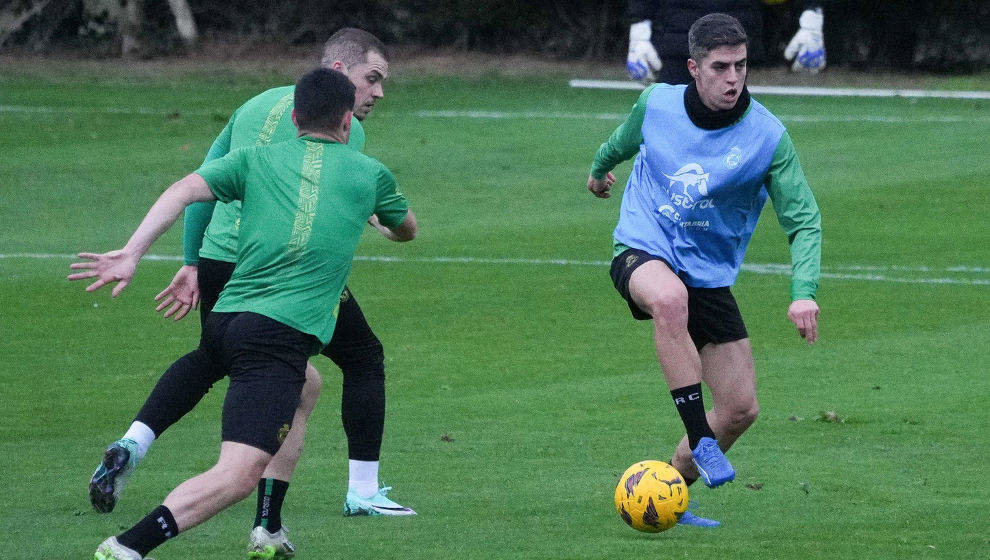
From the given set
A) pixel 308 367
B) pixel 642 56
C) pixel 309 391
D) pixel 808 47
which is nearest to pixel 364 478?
pixel 309 391

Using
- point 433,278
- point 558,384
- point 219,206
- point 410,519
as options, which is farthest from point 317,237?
point 433,278

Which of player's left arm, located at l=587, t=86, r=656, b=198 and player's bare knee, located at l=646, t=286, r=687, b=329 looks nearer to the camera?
player's bare knee, located at l=646, t=286, r=687, b=329

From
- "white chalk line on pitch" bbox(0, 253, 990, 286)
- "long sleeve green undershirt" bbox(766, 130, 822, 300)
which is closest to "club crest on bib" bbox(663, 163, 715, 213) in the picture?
"long sleeve green undershirt" bbox(766, 130, 822, 300)

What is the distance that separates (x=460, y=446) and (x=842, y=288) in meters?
6.21

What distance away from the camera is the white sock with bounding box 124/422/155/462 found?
7.05 metres

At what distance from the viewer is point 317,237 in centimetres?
623

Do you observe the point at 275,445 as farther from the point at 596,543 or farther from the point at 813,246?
the point at 813,246

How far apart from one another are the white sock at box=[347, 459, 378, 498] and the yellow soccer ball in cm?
123

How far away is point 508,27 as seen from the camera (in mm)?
32719

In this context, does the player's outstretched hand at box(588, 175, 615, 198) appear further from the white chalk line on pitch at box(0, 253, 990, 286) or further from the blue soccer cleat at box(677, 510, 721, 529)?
the white chalk line on pitch at box(0, 253, 990, 286)

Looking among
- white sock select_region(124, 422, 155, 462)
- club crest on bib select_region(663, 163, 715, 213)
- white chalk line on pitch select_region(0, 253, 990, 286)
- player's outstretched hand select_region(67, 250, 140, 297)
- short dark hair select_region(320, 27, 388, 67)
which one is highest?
short dark hair select_region(320, 27, 388, 67)

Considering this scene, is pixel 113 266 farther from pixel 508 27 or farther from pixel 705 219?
pixel 508 27

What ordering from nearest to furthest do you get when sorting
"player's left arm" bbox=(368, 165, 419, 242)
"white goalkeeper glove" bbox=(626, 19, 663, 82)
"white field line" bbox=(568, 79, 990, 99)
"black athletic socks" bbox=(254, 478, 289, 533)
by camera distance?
"player's left arm" bbox=(368, 165, 419, 242), "black athletic socks" bbox=(254, 478, 289, 533), "white goalkeeper glove" bbox=(626, 19, 663, 82), "white field line" bbox=(568, 79, 990, 99)

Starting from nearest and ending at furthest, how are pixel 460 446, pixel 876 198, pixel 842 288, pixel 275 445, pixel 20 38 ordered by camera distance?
pixel 275 445, pixel 460 446, pixel 842 288, pixel 876 198, pixel 20 38
